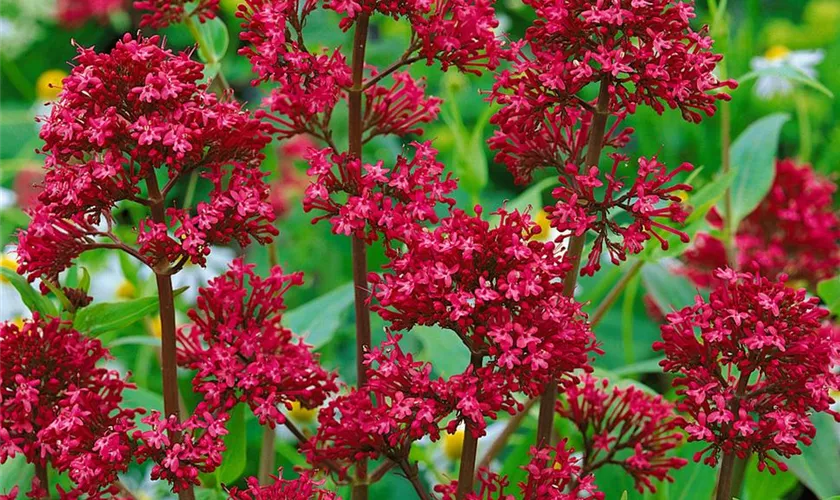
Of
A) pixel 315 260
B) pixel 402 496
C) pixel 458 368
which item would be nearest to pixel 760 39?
pixel 315 260

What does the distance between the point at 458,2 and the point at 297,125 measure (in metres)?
0.15

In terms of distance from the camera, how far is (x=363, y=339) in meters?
0.81

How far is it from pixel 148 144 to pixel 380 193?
0.16 metres

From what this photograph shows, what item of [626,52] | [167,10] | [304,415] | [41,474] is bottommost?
[304,415]

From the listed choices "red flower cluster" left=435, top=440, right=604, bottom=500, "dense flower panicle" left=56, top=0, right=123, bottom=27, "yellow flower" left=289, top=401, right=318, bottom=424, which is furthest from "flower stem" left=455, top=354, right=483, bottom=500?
"dense flower panicle" left=56, top=0, right=123, bottom=27

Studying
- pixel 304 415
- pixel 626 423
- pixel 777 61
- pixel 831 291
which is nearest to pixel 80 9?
pixel 304 415

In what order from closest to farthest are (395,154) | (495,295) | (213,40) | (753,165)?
(495,295) < (213,40) < (753,165) < (395,154)

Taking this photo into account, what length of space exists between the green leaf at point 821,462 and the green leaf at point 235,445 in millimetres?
576

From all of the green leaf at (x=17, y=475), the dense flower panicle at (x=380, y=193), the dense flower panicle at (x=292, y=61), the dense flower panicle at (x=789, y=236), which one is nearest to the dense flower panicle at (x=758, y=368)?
the dense flower panicle at (x=380, y=193)

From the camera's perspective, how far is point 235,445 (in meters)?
0.92

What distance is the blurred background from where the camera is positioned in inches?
49.3

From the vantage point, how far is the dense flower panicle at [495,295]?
65cm

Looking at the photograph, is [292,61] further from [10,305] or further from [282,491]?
[10,305]

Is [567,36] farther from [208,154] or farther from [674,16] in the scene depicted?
[208,154]
